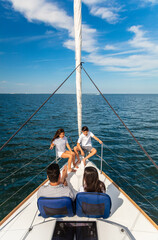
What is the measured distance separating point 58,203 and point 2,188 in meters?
4.90

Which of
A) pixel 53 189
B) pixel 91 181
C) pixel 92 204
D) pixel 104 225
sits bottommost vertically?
pixel 104 225

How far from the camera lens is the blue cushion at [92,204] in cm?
210

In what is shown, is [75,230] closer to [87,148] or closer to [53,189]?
[53,189]

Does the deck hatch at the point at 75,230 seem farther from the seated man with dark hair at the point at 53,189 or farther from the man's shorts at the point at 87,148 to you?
the man's shorts at the point at 87,148

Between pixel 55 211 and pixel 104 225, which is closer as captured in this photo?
pixel 55 211

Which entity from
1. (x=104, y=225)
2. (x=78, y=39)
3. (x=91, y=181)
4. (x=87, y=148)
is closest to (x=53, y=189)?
(x=91, y=181)

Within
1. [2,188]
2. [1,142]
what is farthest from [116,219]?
[1,142]

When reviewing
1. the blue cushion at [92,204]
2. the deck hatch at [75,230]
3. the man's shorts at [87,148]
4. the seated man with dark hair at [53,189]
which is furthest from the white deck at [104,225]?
the man's shorts at [87,148]

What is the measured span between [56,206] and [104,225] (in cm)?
95

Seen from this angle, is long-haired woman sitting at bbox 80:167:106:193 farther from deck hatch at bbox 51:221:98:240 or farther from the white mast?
the white mast

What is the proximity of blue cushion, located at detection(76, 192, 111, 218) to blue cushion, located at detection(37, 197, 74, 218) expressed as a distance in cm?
14

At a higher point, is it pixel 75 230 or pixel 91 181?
pixel 91 181

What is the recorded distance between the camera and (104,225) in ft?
7.77

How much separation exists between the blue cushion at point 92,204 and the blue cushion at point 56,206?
143 mm
